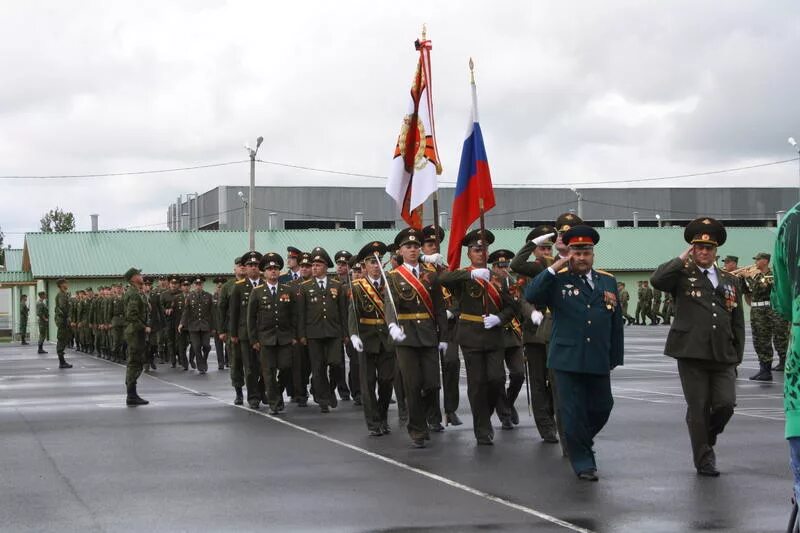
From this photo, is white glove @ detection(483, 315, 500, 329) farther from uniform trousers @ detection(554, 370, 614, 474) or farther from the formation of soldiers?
uniform trousers @ detection(554, 370, 614, 474)

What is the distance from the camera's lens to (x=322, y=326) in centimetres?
1634

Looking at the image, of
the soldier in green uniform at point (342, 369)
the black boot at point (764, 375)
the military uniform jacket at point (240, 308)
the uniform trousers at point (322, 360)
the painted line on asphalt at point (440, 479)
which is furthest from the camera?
the black boot at point (764, 375)

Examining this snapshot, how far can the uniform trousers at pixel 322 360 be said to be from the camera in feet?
52.7

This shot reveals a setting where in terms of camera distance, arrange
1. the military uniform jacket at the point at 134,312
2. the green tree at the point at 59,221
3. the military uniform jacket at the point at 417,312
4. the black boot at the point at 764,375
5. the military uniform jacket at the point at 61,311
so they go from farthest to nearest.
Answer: the green tree at the point at 59,221 < the military uniform jacket at the point at 61,311 < the black boot at the point at 764,375 < the military uniform jacket at the point at 134,312 < the military uniform jacket at the point at 417,312

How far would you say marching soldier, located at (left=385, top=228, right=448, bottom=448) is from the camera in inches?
481

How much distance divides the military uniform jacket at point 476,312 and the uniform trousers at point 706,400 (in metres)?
2.52

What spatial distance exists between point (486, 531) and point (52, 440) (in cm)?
693

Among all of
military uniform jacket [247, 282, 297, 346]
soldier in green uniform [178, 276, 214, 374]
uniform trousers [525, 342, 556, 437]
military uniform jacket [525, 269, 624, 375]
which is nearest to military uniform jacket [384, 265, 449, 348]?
uniform trousers [525, 342, 556, 437]

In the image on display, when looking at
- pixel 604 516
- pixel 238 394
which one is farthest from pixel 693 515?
pixel 238 394

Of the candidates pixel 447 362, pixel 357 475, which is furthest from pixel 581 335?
pixel 447 362

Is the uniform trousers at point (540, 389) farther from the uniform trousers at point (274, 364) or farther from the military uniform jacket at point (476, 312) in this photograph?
the uniform trousers at point (274, 364)

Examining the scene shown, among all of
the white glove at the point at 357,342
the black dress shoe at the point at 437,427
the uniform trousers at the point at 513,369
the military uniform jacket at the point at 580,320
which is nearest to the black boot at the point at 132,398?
the white glove at the point at 357,342

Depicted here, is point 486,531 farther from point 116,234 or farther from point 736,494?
point 116,234

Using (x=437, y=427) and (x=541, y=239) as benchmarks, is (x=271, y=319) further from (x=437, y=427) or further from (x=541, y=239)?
(x=541, y=239)
